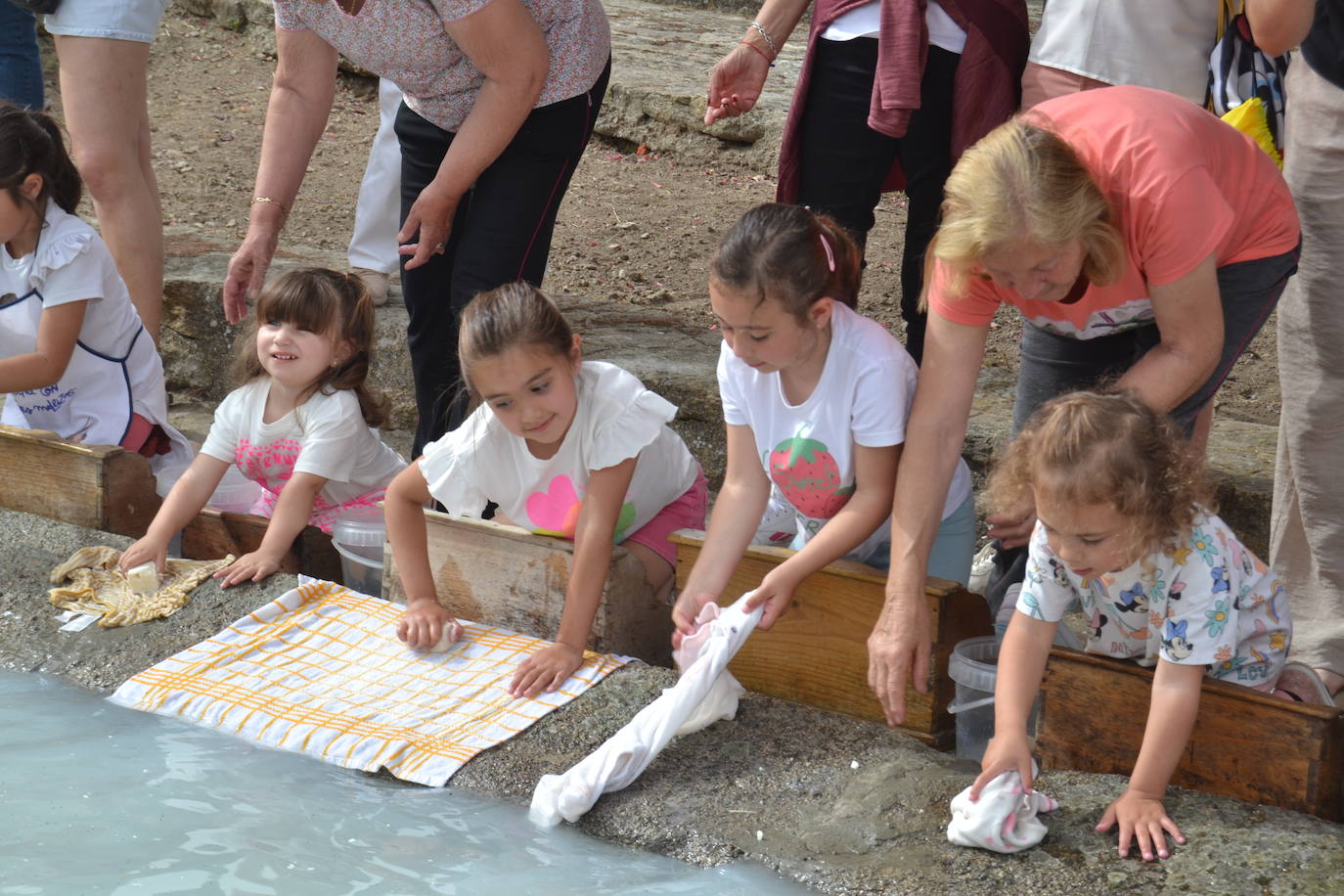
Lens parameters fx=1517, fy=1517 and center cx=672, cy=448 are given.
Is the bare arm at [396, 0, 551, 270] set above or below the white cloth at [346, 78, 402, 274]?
above

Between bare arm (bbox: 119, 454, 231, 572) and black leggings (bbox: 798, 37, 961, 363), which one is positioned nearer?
black leggings (bbox: 798, 37, 961, 363)

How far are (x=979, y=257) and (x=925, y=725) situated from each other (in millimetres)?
927

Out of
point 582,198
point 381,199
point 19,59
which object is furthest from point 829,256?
point 582,198

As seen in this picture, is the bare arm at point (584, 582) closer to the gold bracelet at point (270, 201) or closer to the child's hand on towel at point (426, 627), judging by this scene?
the child's hand on towel at point (426, 627)

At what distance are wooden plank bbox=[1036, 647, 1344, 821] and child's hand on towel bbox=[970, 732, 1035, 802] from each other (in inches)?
9.9

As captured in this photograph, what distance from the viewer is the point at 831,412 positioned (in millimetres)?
2932

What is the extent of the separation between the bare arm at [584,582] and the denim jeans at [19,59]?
276 cm

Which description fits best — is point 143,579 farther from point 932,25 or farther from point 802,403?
point 932,25

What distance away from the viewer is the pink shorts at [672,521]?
3373 millimetres

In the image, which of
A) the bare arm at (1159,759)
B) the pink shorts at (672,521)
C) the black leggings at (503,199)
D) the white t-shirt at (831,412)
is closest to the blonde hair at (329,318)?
A: the black leggings at (503,199)

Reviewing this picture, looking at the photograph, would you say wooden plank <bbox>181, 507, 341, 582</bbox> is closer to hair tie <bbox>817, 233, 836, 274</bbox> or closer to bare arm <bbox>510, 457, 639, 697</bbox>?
bare arm <bbox>510, 457, 639, 697</bbox>

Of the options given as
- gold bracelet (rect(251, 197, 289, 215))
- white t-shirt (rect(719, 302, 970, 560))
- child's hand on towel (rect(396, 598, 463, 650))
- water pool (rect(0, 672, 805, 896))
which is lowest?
water pool (rect(0, 672, 805, 896))

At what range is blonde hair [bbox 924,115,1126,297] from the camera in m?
2.40

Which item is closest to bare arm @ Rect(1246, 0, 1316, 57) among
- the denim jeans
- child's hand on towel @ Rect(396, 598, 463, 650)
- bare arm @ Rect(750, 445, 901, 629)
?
bare arm @ Rect(750, 445, 901, 629)
